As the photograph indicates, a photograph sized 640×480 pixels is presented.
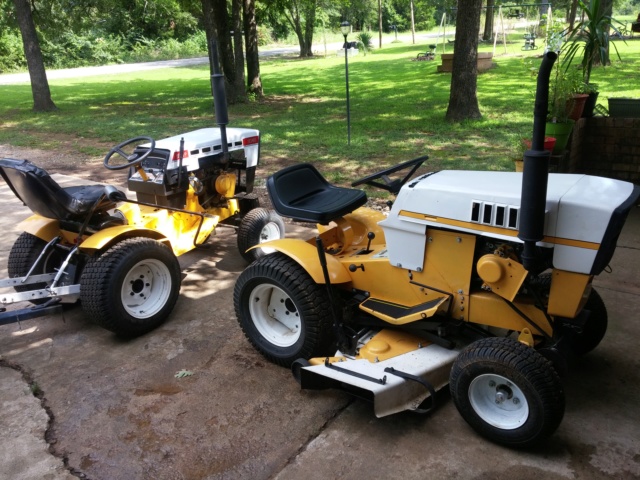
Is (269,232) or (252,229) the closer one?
(252,229)

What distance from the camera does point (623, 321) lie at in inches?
156

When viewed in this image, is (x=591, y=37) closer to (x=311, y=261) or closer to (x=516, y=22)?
(x=311, y=261)

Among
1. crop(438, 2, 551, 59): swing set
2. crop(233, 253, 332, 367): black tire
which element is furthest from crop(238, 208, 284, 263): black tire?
crop(438, 2, 551, 59): swing set

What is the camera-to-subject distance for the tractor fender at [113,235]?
13.3ft

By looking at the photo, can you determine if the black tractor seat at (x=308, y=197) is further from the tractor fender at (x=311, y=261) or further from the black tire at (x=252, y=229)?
the black tire at (x=252, y=229)

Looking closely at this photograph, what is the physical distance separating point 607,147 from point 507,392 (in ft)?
17.3

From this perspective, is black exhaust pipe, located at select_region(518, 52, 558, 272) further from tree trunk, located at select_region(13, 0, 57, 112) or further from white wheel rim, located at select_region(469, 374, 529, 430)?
tree trunk, located at select_region(13, 0, 57, 112)

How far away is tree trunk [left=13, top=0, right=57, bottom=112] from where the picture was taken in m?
16.3

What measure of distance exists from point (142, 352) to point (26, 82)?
26.1 meters

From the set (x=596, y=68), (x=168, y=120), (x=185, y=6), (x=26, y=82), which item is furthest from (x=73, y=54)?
(x=596, y=68)

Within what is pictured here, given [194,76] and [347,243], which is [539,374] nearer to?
[347,243]

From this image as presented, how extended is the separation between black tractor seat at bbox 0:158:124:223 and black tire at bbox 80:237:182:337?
391mm

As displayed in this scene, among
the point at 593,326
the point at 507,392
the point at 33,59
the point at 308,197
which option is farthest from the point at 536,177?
the point at 33,59

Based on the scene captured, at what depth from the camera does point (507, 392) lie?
2.86 metres
